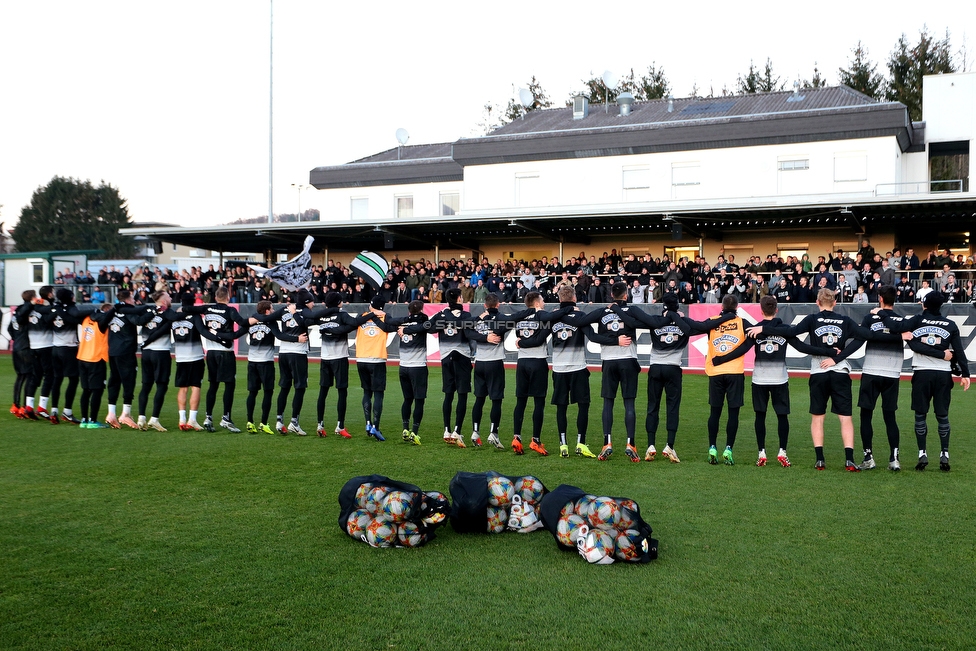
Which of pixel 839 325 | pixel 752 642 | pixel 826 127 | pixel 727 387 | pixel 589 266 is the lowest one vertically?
pixel 752 642

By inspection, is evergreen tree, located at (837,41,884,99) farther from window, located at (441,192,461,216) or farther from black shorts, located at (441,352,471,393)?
black shorts, located at (441,352,471,393)

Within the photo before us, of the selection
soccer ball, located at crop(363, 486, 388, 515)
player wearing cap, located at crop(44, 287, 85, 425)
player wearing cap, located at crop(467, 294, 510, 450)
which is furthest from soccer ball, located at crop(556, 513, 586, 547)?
player wearing cap, located at crop(44, 287, 85, 425)

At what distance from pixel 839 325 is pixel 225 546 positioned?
7.10 m

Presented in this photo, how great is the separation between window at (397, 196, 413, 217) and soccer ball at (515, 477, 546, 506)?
30.3 metres

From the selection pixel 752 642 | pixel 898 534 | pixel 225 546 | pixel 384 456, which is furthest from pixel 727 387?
pixel 225 546

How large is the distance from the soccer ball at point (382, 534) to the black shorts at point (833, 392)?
214 inches

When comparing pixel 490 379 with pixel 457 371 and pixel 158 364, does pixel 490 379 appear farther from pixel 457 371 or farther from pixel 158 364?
pixel 158 364

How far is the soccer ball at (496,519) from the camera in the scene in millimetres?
6262

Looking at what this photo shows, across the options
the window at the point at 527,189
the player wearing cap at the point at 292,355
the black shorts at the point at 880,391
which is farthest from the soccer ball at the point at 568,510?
the window at the point at 527,189

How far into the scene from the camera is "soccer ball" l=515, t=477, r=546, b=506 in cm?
632

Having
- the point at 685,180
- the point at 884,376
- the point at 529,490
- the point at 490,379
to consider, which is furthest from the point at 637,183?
the point at 529,490

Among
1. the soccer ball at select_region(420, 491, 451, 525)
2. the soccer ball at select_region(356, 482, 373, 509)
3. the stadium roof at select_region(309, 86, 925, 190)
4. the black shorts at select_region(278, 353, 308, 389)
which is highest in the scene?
the stadium roof at select_region(309, 86, 925, 190)

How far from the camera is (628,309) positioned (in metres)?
9.72

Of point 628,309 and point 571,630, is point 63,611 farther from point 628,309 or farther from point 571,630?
point 628,309
